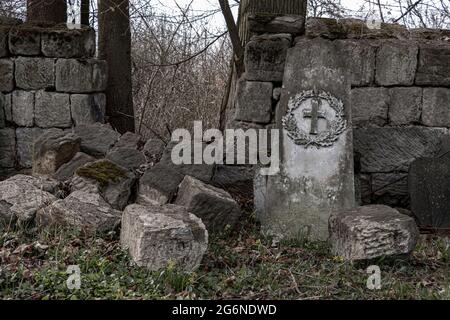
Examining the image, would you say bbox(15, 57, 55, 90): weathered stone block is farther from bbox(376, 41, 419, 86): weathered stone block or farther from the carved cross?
bbox(376, 41, 419, 86): weathered stone block

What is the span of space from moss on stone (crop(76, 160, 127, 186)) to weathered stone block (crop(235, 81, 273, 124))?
60.2 inches

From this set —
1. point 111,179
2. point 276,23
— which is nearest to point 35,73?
point 111,179

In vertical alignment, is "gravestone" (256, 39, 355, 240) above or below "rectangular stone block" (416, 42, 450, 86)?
below

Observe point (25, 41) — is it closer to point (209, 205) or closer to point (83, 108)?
point (83, 108)

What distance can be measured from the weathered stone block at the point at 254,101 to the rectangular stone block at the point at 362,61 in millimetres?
989

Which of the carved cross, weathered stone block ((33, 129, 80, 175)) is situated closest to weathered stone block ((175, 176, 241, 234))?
the carved cross

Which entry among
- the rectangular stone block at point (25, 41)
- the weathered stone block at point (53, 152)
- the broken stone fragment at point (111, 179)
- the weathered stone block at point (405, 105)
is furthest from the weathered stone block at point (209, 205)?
the rectangular stone block at point (25, 41)

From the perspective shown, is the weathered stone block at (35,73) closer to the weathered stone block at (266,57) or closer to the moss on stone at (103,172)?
the moss on stone at (103,172)

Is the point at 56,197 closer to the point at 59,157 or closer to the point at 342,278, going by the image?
the point at 59,157

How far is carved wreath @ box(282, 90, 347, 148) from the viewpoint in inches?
260

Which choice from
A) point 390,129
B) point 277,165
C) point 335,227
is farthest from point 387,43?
point 335,227

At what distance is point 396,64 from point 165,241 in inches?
151

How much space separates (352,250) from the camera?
5.61 metres

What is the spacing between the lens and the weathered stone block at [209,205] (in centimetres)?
632
